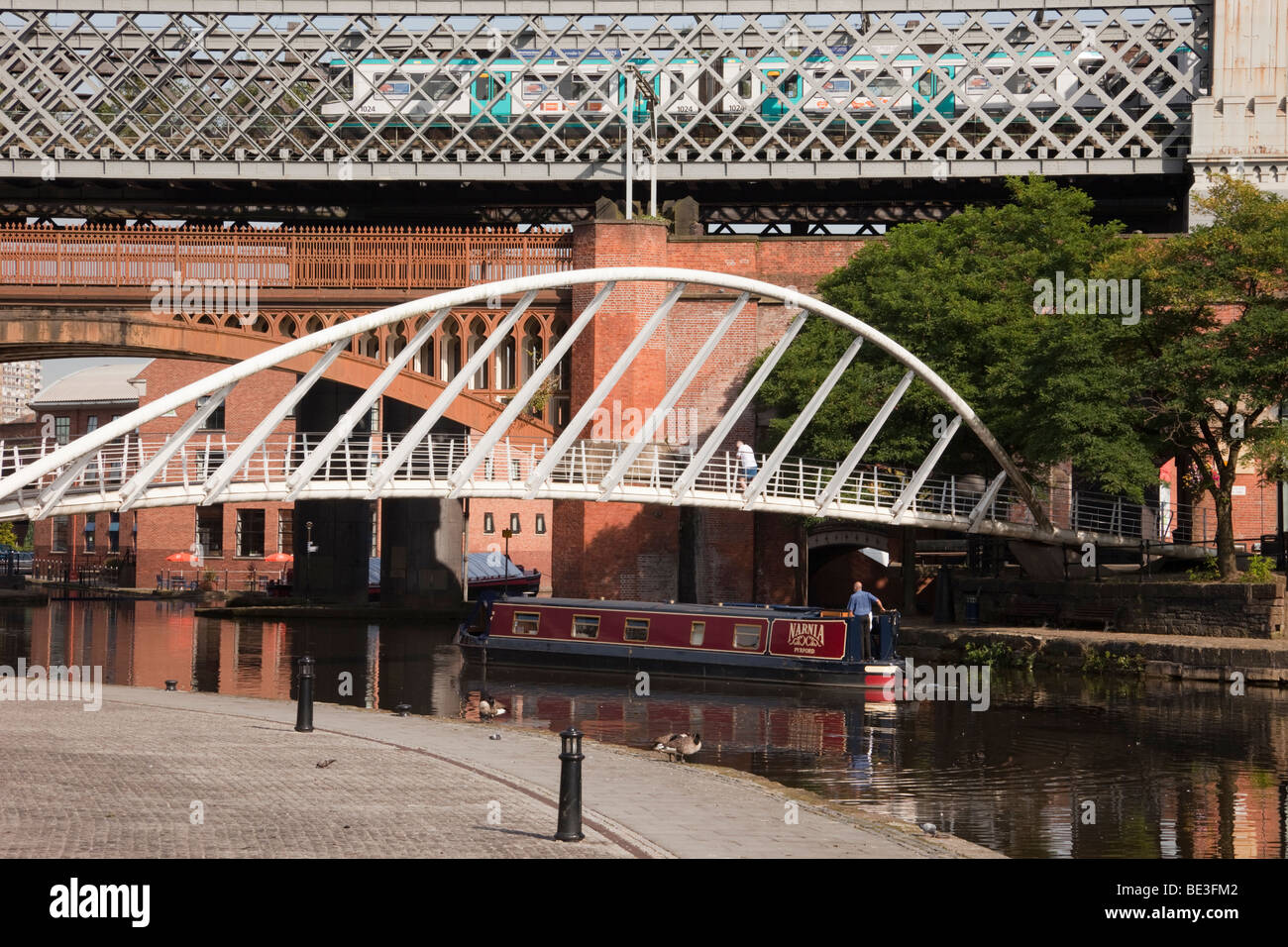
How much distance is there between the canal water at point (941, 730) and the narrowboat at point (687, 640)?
538mm

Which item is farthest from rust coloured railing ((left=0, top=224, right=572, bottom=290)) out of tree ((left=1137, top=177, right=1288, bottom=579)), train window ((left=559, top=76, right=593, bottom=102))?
tree ((left=1137, top=177, right=1288, bottom=579))

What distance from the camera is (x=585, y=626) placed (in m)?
34.9

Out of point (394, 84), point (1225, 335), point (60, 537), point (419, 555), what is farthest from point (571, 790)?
point (60, 537)

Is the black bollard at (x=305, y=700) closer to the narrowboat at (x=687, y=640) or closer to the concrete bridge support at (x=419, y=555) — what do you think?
the narrowboat at (x=687, y=640)

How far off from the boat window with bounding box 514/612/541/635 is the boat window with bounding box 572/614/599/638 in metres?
0.95

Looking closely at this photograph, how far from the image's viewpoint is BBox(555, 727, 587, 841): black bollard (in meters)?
12.6

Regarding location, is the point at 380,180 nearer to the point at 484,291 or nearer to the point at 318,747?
the point at 484,291

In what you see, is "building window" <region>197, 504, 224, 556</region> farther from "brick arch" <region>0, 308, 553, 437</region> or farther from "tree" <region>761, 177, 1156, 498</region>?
Result: "tree" <region>761, 177, 1156, 498</region>

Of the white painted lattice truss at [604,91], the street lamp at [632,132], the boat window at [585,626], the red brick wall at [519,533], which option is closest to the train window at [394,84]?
the white painted lattice truss at [604,91]

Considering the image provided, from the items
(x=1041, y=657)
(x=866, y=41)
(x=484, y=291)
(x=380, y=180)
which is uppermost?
(x=866, y=41)

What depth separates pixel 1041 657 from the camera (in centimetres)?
3497

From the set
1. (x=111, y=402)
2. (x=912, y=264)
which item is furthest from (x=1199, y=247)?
(x=111, y=402)

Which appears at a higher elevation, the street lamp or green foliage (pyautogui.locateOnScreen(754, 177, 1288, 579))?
the street lamp

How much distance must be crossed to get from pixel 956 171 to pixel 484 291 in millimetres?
27189
